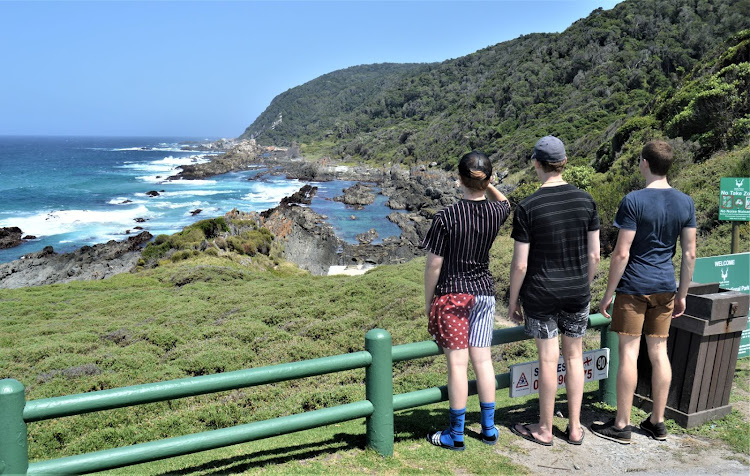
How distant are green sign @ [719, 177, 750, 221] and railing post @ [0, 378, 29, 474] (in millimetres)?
7318

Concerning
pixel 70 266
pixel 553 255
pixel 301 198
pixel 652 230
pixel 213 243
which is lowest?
pixel 70 266

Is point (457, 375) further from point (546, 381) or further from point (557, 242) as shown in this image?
point (557, 242)

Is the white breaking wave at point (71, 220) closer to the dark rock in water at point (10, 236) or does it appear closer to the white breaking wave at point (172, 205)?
the dark rock in water at point (10, 236)

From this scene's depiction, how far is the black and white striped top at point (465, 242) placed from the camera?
11.6ft

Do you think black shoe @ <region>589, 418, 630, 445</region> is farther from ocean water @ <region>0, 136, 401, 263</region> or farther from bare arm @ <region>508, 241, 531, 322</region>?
ocean water @ <region>0, 136, 401, 263</region>

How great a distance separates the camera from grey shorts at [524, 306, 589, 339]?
3.68 m

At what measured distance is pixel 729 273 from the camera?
5.55 meters

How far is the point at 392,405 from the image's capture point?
382 centimetres

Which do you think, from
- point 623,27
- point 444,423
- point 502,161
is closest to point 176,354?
point 444,423

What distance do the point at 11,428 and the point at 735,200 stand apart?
7.54 metres

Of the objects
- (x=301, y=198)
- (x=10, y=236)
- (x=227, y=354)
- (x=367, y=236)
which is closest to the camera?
(x=227, y=354)

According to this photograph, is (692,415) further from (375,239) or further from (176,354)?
(375,239)

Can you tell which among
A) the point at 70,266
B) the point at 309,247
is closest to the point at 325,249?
the point at 309,247

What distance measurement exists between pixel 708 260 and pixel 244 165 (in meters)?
119
